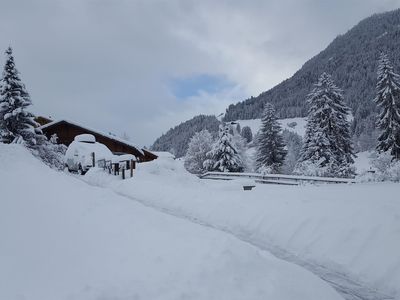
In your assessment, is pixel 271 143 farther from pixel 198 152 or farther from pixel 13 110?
pixel 13 110

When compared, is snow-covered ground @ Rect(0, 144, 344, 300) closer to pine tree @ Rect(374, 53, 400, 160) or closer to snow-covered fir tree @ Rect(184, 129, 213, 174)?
pine tree @ Rect(374, 53, 400, 160)

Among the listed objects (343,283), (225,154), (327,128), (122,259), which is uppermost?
(327,128)

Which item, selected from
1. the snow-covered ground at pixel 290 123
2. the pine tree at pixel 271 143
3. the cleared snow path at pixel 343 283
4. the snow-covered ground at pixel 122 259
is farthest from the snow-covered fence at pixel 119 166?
the snow-covered ground at pixel 290 123

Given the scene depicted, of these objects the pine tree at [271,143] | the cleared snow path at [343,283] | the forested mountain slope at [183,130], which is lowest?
the cleared snow path at [343,283]

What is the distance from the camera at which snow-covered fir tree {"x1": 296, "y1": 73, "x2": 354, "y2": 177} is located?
31.4 metres

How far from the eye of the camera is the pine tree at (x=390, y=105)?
30422 millimetres

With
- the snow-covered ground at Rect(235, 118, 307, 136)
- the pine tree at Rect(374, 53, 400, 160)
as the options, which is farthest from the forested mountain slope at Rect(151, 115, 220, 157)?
the pine tree at Rect(374, 53, 400, 160)

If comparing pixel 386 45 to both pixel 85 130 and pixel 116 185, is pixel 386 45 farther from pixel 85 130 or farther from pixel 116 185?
pixel 116 185

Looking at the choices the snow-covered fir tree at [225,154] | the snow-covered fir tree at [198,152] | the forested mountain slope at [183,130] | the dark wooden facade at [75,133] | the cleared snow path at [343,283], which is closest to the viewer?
the cleared snow path at [343,283]

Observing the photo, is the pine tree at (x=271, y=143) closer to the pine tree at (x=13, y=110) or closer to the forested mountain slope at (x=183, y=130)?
the pine tree at (x=13, y=110)

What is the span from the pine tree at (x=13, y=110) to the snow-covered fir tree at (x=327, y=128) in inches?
868

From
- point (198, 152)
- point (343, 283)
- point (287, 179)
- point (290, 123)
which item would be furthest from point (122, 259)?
point (290, 123)

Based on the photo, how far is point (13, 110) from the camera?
2378 centimetres

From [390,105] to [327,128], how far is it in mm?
5540
